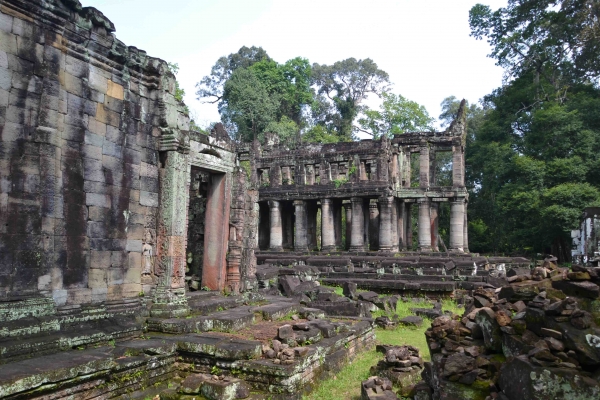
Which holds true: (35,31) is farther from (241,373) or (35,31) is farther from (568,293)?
(568,293)

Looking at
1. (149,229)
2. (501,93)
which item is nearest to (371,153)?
(501,93)

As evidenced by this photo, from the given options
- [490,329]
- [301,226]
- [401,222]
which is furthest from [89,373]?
[401,222]

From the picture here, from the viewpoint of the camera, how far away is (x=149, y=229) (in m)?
8.09

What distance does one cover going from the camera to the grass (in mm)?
6633

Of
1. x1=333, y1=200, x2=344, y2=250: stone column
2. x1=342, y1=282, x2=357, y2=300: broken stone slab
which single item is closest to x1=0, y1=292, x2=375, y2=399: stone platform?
x1=342, y1=282, x2=357, y2=300: broken stone slab

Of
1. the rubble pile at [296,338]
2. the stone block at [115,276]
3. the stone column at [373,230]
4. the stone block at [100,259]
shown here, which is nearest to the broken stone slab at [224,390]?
the rubble pile at [296,338]

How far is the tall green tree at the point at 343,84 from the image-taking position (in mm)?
53869

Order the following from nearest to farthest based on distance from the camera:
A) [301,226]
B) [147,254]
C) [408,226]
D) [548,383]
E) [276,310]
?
1. [548,383]
2. [147,254]
3. [276,310]
4. [301,226]
5. [408,226]

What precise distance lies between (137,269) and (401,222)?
26.2 meters

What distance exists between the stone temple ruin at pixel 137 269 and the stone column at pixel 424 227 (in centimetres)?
1902

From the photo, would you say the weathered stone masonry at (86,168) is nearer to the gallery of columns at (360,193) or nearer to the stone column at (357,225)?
the stone column at (357,225)

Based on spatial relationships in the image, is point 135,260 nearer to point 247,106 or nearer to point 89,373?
point 89,373

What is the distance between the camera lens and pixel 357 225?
28219mm

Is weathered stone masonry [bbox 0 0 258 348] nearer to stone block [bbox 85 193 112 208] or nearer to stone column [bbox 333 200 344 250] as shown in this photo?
stone block [bbox 85 193 112 208]
